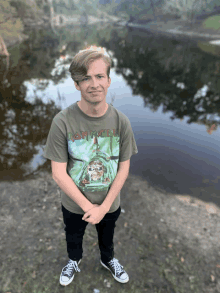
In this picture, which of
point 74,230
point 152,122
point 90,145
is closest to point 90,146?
point 90,145

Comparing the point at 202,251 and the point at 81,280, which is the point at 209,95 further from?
the point at 81,280

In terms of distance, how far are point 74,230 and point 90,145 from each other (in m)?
1.13

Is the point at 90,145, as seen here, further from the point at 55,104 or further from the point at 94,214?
Answer: the point at 55,104

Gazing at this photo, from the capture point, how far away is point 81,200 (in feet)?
5.96

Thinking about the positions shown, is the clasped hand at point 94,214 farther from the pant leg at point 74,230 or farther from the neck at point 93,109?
the neck at point 93,109

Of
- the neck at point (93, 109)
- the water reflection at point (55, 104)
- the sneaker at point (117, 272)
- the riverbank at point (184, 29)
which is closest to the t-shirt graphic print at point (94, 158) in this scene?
the neck at point (93, 109)

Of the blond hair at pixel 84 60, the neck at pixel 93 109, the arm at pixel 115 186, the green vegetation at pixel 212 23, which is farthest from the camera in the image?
the green vegetation at pixel 212 23

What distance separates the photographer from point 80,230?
225cm

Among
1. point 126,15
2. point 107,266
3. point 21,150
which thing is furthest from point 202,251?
point 126,15

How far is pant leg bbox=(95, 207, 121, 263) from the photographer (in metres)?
2.18

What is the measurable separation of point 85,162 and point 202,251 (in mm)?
3103

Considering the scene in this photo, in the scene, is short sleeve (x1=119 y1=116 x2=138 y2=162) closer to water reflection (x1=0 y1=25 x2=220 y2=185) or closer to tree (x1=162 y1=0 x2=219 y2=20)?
water reflection (x1=0 y1=25 x2=220 y2=185)

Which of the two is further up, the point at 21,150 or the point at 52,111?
the point at 52,111

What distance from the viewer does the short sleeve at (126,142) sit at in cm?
181
